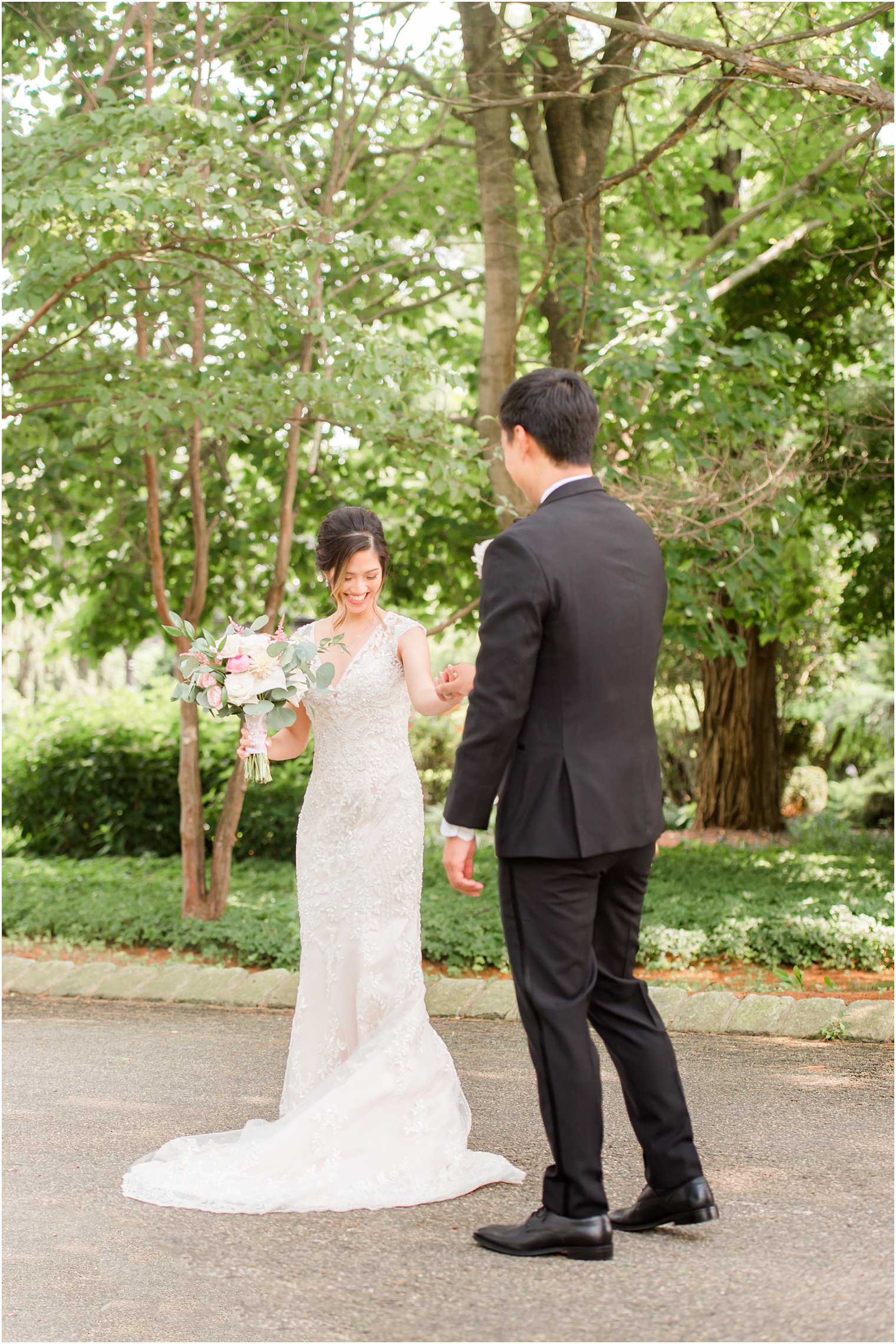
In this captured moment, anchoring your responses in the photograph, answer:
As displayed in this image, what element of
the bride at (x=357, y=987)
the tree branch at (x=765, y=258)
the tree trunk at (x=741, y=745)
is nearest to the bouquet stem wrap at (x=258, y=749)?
the bride at (x=357, y=987)

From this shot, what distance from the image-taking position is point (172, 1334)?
2760 millimetres

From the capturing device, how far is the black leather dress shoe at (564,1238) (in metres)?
3.01

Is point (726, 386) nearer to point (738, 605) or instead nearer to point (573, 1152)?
point (738, 605)

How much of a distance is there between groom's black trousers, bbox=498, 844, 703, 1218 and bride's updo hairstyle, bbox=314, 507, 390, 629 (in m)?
1.45

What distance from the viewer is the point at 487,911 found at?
7336 millimetres

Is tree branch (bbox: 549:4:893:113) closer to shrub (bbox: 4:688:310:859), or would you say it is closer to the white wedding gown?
the white wedding gown

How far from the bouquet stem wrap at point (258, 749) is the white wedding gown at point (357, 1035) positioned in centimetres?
28

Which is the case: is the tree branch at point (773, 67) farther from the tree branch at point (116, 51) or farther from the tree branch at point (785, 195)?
the tree branch at point (116, 51)

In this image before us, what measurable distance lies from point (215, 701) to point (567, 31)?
5.95 m

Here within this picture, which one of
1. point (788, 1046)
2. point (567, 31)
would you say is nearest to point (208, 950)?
point (788, 1046)

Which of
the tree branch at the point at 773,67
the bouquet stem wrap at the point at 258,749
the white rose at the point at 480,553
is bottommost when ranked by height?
the bouquet stem wrap at the point at 258,749

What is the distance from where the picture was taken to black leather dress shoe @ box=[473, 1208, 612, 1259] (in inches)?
119

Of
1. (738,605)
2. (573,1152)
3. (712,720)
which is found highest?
(738,605)

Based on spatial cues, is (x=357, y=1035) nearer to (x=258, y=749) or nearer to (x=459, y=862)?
(x=258, y=749)
